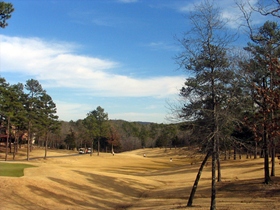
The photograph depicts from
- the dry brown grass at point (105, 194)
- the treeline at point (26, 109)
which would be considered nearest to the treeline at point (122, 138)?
the treeline at point (26, 109)

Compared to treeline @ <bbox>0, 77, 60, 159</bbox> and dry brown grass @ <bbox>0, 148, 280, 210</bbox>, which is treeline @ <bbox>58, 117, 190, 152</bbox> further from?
dry brown grass @ <bbox>0, 148, 280, 210</bbox>

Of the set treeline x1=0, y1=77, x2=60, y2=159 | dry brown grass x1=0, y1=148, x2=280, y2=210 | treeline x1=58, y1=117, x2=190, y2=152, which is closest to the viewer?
dry brown grass x1=0, y1=148, x2=280, y2=210

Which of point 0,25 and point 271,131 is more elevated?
point 0,25

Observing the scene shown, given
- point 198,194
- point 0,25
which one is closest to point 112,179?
point 198,194

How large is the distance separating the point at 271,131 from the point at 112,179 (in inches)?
852

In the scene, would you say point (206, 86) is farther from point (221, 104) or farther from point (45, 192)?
point (45, 192)

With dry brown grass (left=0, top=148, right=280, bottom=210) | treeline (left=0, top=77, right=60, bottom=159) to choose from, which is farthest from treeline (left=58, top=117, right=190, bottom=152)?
dry brown grass (left=0, top=148, right=280, bottom=210)

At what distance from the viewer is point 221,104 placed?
44.6 feet

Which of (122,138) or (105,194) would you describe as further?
(122,138)

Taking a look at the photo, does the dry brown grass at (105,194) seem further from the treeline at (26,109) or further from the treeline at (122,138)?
the treeline at (122,138)

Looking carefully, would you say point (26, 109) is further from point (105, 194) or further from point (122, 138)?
point (122, 138)

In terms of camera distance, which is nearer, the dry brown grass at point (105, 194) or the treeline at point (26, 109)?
the dry brown grass at point (105, 194)

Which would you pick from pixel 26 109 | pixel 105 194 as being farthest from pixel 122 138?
pixel 105 194

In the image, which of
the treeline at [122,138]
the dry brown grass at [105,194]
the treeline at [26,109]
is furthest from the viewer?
the treeline at [122,138]
